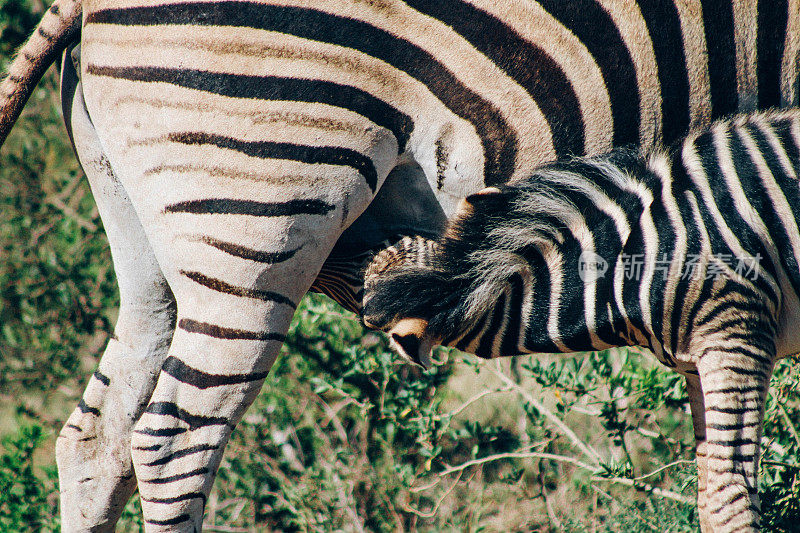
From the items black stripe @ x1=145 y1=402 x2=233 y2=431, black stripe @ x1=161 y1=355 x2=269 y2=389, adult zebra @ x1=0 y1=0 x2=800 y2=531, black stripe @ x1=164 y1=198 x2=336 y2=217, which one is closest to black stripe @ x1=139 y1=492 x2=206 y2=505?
adult zebra @ x1=0 y1=0 x2=800 y2=531

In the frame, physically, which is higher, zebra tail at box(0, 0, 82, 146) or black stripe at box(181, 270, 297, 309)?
zebra tail at box(0, 0, 82, 146)

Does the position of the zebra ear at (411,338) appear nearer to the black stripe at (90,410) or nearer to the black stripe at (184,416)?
the black stripe at (184,416)

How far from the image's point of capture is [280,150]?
2127 mm

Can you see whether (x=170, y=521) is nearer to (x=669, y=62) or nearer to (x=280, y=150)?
(x=280, y=150)

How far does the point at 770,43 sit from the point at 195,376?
7.46 ft

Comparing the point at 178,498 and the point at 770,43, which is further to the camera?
the point at 770,43

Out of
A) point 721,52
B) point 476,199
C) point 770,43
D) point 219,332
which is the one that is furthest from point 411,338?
point 770,43

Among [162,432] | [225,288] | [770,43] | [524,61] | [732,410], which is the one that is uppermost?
[770,43]

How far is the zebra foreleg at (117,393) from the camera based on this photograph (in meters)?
2.79

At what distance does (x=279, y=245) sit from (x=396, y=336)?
575mm

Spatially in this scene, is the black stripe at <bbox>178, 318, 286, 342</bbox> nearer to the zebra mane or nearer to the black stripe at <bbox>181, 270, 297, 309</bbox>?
the black stripe at <bbox>181, 270, 297, 309</bbox>

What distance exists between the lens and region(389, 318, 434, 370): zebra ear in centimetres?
246

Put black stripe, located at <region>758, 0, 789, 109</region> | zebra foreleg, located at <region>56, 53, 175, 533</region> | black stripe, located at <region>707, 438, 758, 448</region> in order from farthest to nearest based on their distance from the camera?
zebra foreleg, located at <region>56, 53, 175, 533</region>, black stripe, located at <region>758, 0, 789, 109</region>, black stripe, located at <region>707, 438, 758, 448</region>

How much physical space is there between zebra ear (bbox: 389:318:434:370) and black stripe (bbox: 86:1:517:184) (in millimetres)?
622
